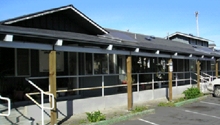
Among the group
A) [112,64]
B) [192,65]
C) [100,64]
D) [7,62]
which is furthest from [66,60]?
[192,65]

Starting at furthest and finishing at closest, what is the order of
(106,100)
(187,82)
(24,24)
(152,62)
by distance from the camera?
(187,82) < (152,62) < (106,100) < (24,24)

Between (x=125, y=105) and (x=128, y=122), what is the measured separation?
346 cm

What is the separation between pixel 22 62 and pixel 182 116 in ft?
23.3

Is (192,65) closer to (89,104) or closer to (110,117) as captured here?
(89,104)

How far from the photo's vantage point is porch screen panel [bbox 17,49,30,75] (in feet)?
35.8

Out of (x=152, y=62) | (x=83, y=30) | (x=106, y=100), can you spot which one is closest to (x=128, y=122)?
(x=106, y=100)

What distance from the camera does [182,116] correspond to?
11289mm

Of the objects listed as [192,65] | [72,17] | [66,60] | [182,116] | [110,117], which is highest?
[72,17]

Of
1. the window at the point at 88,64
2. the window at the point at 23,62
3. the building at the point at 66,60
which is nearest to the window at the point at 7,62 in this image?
the building at the point at 66,60

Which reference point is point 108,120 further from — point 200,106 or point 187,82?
point 187,82

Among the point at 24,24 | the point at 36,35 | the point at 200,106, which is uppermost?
the point at 24,24

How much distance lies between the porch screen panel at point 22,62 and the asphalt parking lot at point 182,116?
181 inches

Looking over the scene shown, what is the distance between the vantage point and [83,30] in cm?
1342

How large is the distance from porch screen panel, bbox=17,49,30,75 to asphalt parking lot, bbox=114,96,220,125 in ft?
15.1
